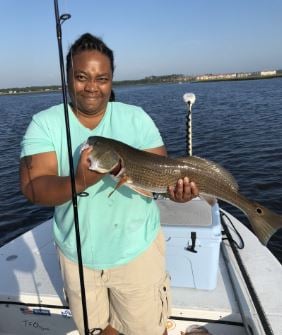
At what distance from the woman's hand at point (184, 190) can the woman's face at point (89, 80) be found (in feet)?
2.86

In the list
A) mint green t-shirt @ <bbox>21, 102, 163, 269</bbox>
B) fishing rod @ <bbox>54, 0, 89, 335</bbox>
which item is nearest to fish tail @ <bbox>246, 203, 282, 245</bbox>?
mint green t-shirt @ <bbox>21, 102, 163, 269</bbox>

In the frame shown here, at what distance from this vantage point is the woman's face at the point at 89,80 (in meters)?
2.77

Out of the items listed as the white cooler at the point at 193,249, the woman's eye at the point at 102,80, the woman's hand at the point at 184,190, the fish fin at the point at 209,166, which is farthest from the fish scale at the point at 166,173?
the white cooler at the point at 193,249

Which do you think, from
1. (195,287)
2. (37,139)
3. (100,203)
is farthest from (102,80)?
(195,287)

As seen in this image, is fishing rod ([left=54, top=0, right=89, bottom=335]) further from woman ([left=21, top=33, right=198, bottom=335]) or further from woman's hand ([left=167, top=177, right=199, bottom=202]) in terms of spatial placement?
woman's hand ([left=167, top=177, right=199, bottom=202])

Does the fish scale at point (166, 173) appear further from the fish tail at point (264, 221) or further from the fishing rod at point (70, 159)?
the fishing rod at point (70, 159)

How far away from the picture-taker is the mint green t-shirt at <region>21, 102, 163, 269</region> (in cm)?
280

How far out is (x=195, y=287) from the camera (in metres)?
3.97

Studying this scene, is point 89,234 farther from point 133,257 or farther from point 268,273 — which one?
point 268,273

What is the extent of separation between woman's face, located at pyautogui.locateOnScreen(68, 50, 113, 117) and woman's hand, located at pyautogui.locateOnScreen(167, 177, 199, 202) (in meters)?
0.87

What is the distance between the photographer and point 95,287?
2.97m

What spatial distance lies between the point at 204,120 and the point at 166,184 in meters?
23.4

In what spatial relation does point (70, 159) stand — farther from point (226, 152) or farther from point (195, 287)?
point (226, 152)

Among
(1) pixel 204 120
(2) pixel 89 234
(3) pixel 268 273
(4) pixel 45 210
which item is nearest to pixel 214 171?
(2) pixel 89 234
